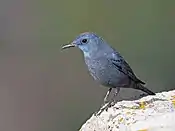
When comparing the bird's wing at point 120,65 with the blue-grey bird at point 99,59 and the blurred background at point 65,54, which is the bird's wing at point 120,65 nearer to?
the blue-grey bird at point 99,59

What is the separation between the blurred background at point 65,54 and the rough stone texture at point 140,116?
8.86 ft

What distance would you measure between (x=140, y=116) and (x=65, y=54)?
3.50 meters

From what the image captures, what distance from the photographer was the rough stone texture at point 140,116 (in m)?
2.21

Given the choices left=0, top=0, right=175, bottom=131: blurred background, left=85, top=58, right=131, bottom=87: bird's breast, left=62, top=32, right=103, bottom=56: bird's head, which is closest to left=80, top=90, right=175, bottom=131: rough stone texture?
left=85, top=58, right=131, bottom=87: bird's breast

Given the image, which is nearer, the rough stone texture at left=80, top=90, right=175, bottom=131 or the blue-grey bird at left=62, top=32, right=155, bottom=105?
the rough stone texture at left=80, top=90, right=175, bottom=131

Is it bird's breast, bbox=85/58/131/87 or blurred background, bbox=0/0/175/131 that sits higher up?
blurred background, bbox=0/0/175/131

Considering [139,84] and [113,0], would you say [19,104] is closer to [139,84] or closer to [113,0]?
[113,0]

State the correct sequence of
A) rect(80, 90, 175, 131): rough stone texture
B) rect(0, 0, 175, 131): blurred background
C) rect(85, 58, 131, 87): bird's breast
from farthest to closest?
rect(0, 0, 175, 131): blurred background < rect(85, 58, 131, 87): bird's breast < rect(80, 90, 175, 131): rough stone texture

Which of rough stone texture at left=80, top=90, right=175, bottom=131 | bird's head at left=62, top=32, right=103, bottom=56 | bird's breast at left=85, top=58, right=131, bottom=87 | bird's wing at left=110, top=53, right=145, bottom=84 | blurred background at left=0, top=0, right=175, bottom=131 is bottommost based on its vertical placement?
rough stone texture at left=80, top=90, right=175, bottom=131

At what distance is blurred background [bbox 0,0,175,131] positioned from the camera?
18.4 feet

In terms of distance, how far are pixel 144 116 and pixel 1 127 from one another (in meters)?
3.52

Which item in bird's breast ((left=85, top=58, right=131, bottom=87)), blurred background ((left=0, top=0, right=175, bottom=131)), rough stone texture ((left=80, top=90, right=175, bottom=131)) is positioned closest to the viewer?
rough stone texture ((left=80, top=90, right=175, bottom=131))

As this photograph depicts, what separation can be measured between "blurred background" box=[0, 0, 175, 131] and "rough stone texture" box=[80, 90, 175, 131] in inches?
106

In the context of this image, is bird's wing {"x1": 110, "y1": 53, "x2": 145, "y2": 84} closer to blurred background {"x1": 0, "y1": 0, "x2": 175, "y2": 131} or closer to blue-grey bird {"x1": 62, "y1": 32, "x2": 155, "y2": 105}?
blue-grey bird {"x1": 62, "y1": 32, "x2": 155, "y2": 105}
